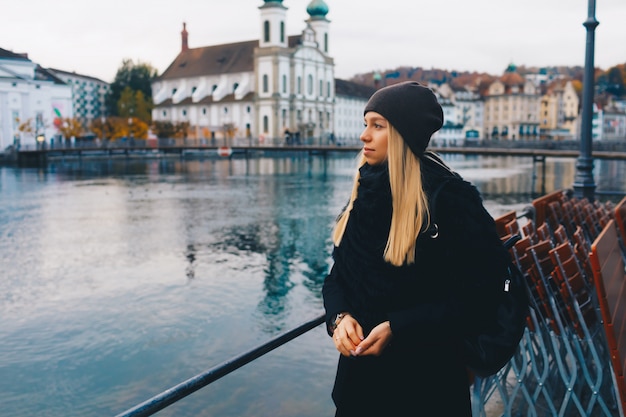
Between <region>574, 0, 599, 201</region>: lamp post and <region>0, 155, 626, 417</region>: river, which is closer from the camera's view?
<region>0, 155, 626, 417</region>: river

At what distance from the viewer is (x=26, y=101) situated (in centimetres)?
7831

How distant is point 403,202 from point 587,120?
31.8 feet

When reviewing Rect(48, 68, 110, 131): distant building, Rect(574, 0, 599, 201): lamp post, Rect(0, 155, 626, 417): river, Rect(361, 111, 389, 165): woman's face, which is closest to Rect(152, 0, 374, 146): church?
Rect(48, 68, 110, 131): distant building

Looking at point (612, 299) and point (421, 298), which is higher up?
point (421, 298)

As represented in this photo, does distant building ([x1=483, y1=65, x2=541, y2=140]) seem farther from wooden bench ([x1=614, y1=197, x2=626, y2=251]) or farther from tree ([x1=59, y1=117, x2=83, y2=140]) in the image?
wooden bench ([x1=614, y1=197, x2=626, y2=251])

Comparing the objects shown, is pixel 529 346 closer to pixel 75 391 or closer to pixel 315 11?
pixel 75 391

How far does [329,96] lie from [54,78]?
36104 mm

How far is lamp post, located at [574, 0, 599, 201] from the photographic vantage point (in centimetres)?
1013

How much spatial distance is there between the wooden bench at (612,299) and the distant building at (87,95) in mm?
131154

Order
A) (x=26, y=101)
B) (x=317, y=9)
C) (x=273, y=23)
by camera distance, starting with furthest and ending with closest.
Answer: (x=317, y=9), (x=273, y=23), (x=26, y=101)

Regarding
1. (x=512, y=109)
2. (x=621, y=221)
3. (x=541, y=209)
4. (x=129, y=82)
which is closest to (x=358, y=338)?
(x=541, y=209)

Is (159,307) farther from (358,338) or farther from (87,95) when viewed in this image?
(87,95)

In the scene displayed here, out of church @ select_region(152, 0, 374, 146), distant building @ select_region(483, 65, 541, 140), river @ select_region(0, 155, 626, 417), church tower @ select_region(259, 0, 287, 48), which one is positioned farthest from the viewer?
distant building @ select_region(483, 65, 541, 140)

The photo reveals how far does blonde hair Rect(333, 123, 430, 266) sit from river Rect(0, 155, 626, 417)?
555cm
